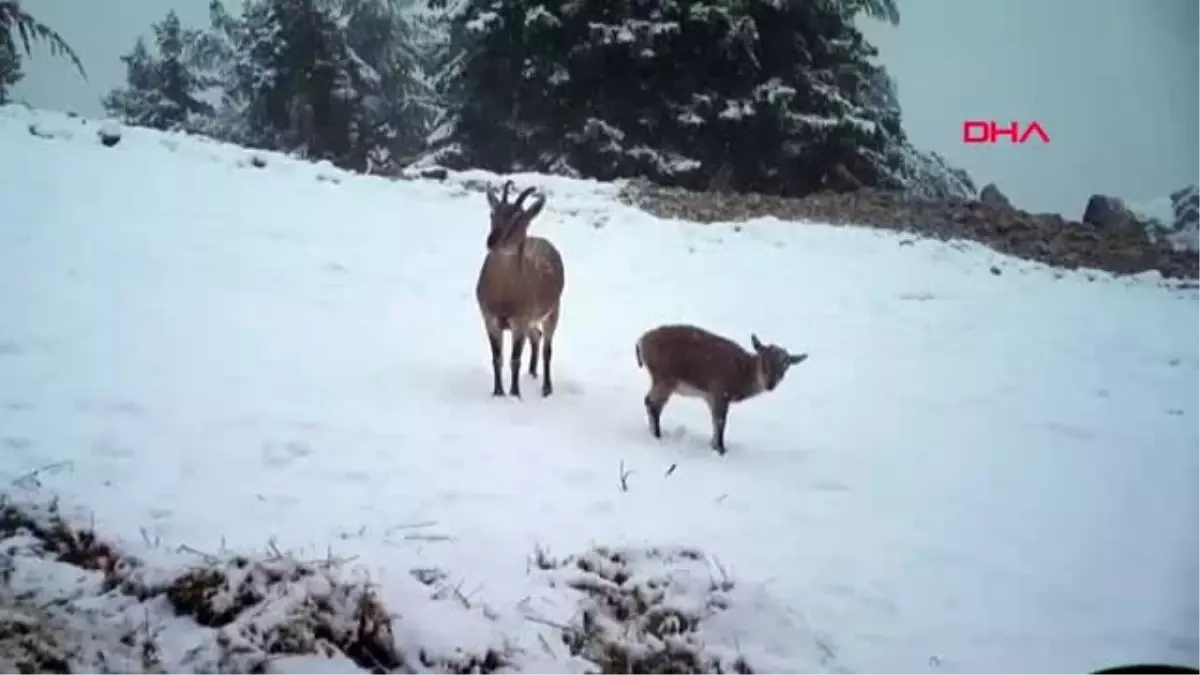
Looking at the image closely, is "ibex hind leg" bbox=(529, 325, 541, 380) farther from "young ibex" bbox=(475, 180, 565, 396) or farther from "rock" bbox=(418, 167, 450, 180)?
"rock" bbox=(418, 167, 450, 180)

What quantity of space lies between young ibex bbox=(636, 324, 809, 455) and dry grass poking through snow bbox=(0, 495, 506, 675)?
1.79 meters

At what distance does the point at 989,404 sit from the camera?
11.6ft

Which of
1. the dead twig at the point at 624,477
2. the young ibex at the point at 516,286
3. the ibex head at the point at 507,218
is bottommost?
the dead twig at the point at 624,477

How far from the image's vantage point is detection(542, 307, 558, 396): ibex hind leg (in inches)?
162

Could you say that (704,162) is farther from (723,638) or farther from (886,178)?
(723,638)

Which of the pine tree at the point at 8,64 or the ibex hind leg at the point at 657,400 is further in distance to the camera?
the ibex hind leg at the point at 657,400

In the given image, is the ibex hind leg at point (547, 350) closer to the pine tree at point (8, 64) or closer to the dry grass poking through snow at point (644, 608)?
the dry grass poking through snow at point (644, 608)

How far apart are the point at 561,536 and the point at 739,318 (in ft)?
7.09

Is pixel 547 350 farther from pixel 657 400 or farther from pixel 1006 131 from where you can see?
pixel 1006 131

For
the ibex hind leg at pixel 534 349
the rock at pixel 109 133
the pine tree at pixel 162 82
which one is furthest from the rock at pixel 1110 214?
the rock at pixel 109 133

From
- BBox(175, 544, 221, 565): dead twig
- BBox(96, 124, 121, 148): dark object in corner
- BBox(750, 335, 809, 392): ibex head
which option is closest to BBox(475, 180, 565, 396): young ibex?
BBox(750, 335, 809, 392): ibex head

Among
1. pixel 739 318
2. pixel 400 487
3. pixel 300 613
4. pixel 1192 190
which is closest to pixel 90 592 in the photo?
pixel 300 613

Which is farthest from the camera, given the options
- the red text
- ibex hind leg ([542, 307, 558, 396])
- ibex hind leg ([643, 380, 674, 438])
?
ibex hind leg ([542, 307, 558, 396])

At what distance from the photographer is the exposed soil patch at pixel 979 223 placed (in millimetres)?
3035
